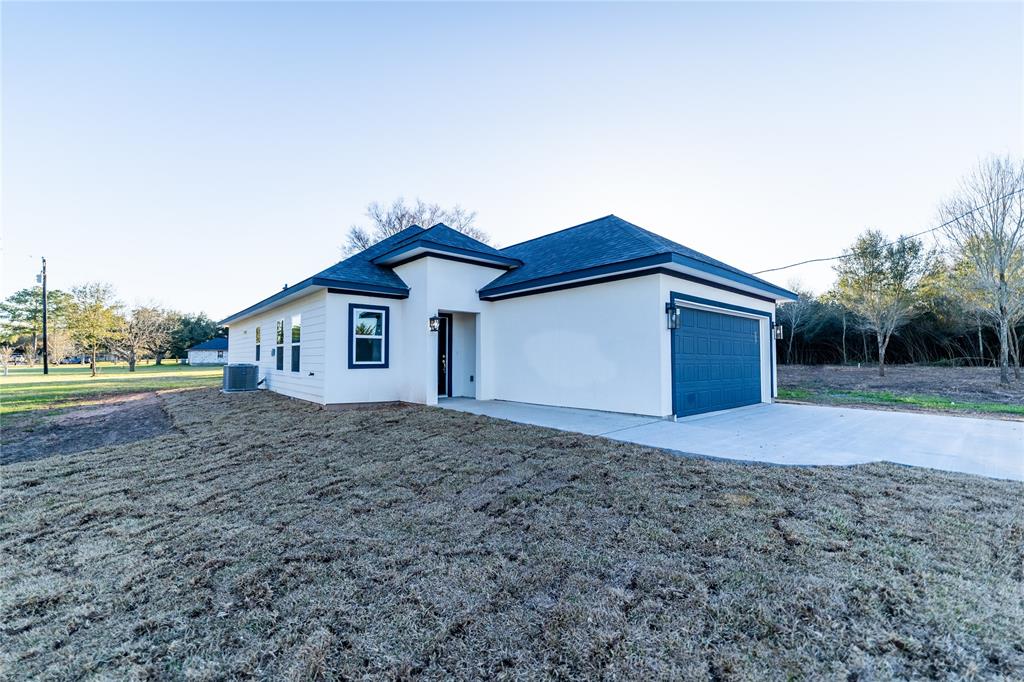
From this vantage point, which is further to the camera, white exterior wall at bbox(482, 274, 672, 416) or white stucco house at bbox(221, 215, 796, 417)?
white stucco house at bbox(221, 215, 796, 417)

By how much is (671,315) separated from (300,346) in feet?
28.3

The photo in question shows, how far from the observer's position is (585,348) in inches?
331

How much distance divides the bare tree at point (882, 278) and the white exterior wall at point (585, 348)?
16.1 metres

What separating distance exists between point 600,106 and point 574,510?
1013cm

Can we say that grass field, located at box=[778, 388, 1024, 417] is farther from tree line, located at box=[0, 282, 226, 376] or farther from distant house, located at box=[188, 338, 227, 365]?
distant house, located at box=[188, 338, 227, 365]

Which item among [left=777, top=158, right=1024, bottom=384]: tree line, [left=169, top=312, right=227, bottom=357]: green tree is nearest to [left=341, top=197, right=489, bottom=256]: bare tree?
[left=777, top=158, right=1024, bottom=384]: tree line

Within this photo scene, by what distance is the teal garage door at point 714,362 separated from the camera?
7762 millimetres

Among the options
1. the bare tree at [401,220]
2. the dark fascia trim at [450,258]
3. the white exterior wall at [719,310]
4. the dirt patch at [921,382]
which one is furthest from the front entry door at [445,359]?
the bare tree at [401,220]

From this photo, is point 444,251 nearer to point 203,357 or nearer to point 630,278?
point 630,278

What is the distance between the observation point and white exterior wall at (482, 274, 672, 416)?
747 cm

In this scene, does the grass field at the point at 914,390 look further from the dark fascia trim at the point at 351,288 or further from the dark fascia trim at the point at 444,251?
the dark fascia trim at the point at 351,288

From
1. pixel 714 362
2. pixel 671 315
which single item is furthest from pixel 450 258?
pixel 714 362

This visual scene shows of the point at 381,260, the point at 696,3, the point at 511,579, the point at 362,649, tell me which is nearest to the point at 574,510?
the point at 511,579

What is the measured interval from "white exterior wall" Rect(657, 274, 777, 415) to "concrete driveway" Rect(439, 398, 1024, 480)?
947mm
